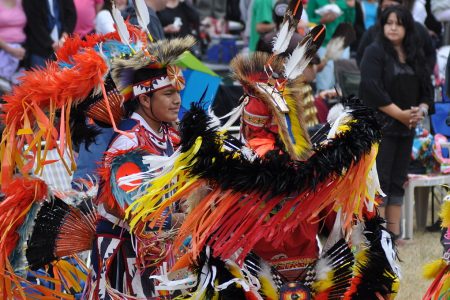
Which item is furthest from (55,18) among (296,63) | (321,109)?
(296,63)

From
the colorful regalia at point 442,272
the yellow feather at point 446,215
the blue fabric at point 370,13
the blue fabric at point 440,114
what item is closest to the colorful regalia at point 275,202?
the colorful regalia at point 442,272

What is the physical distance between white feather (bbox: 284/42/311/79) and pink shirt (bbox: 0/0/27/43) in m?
4.85

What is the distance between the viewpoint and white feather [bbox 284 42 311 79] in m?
4.00

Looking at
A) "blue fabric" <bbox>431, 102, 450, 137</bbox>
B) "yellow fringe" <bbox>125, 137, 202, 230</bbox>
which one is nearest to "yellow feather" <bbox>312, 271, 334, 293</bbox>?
"yellow fringe" <bbox>125, 137, 202, 230</bbox>

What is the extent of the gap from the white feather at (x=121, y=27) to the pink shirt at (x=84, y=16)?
481 cm

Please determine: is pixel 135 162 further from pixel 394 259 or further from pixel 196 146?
pixel 394 259

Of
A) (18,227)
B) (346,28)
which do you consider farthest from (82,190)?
(346,28)

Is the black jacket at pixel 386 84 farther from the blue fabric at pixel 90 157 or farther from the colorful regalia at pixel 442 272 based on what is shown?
the colorful regalia at pixel 442 272

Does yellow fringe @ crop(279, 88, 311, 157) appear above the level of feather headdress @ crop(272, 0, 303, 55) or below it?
below

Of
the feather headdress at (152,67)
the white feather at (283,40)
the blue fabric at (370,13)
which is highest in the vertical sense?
the white feather at (283,40)

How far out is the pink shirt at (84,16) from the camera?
941 centimetres

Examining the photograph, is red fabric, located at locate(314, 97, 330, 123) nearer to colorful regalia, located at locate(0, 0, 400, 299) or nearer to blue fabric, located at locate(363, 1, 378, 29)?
blue fabric, located at locate(363, 1, 378, 29)

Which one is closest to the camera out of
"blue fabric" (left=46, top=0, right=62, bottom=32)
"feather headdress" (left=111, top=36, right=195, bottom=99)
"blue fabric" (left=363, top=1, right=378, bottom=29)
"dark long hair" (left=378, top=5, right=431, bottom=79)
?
"feather headdress" (left=111, top=36, right=195, bottom=99)

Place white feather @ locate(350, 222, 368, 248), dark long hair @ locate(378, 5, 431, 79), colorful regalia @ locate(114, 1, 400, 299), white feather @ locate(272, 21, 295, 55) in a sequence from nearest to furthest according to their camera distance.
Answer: colorful regalia @ locate(114, 1, 400, 299) < white feather @ locate(350, 222, 368, 248) < white feather @ locate(272, 21, 295, 55) < dark long hair @ locate(378, 5, 431, 79)
